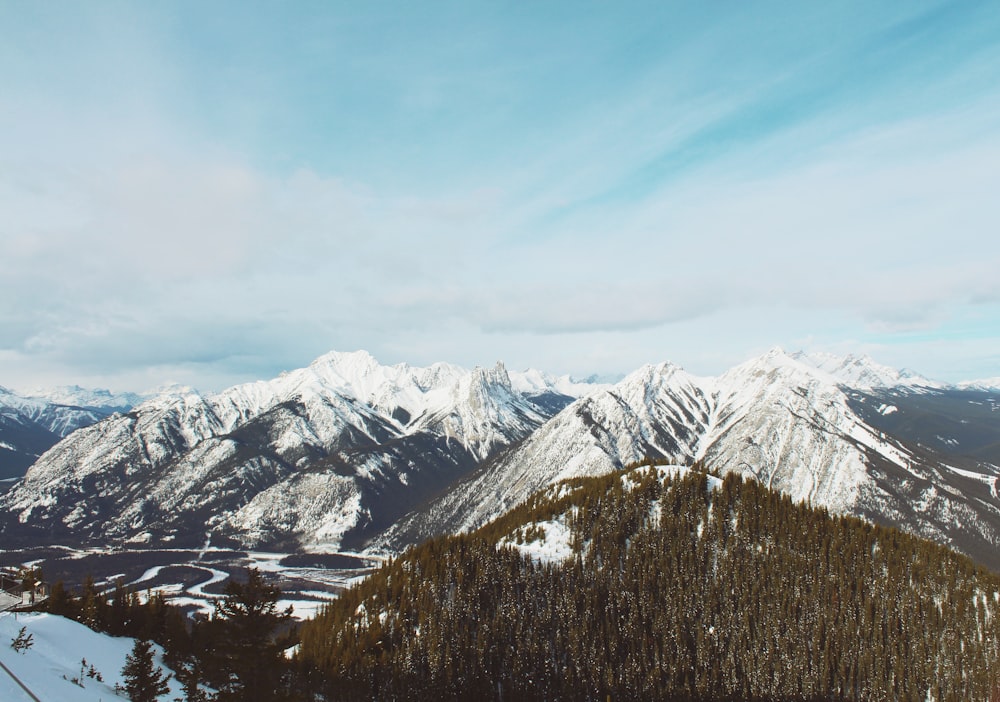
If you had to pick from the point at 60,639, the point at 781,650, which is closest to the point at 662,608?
the point at 781,650

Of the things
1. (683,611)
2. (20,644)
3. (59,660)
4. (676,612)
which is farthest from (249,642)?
(683,611)

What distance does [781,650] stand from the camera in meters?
166

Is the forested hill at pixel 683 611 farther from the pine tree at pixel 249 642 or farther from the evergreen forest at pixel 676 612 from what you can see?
the pine tree at pixel 249 642

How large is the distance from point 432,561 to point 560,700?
49.9 metres

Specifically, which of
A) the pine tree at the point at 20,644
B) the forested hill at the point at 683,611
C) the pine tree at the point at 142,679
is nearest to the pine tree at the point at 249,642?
the pine tree at the point at 142,679

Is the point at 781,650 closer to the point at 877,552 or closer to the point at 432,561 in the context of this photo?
the point at 877,552

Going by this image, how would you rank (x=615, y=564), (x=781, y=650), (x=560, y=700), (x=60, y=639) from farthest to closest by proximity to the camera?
(x=615, y=564)
(x=781, y=650)
(x=560, y=700)
(x=60, y=639)

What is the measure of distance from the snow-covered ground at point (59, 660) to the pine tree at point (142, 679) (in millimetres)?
1071

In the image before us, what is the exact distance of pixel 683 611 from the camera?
565 ft

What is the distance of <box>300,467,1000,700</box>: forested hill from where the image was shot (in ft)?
495

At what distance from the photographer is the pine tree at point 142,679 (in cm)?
4681

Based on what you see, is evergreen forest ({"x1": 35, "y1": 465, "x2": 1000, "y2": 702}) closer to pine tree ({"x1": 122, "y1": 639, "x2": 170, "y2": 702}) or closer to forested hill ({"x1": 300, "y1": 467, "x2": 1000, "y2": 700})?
forested hill ({"x1": 300, "y1": 467, "x2": 1000, "y2": 700})

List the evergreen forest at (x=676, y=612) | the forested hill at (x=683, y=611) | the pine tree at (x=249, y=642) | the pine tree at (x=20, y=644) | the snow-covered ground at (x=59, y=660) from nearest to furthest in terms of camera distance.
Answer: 1. the snow-covered ground at (x=59, y=660)
2. the pine tree at (x=249, y=642)
3. the pine tree at (x=20, y=644)
4. the evergreen forest at (x=676, y=612)
5. the forested hill at (x=683, y=611)

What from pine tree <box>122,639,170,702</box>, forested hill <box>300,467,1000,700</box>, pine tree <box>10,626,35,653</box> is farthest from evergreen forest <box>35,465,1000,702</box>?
pine tree <box>10,626,35,653</box>
